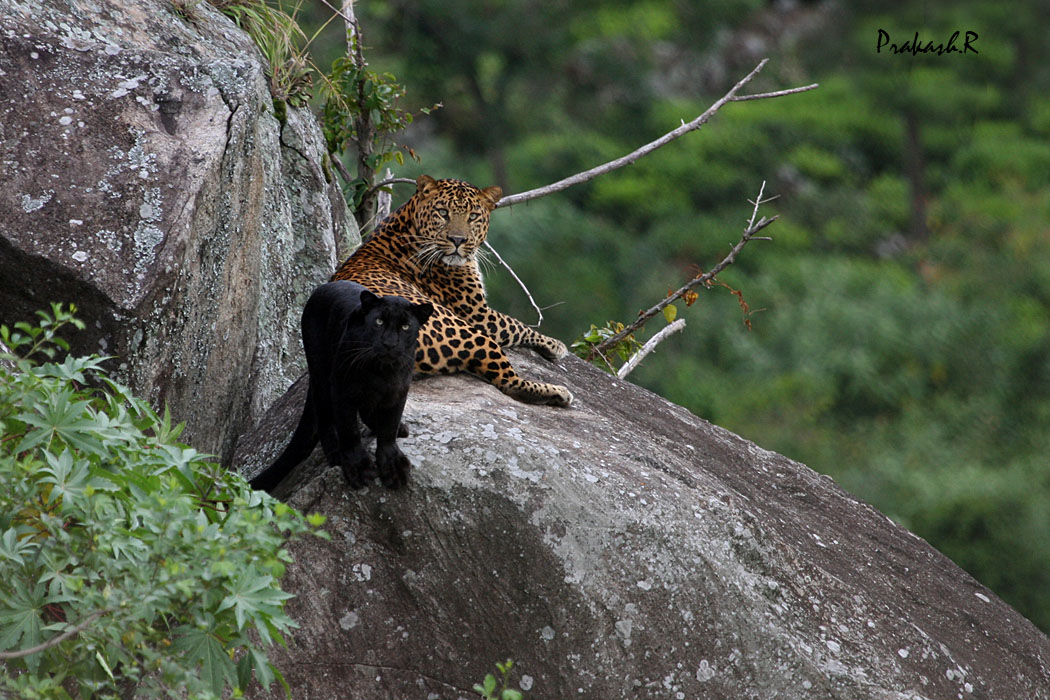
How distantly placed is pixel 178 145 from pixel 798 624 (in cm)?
335

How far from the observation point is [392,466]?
498 cm

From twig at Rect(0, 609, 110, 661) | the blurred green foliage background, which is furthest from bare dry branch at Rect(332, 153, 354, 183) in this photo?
the blurred green foliage background

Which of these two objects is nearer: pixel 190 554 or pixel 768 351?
pixel 190 554

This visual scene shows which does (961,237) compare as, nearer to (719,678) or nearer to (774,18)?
(774,18)

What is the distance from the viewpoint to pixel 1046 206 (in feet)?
98.2

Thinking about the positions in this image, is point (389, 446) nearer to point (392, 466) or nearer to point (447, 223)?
point (392, 466)

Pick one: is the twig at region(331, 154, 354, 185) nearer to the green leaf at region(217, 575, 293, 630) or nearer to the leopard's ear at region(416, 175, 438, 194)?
the leopard's ear at region(416, 175, 438, 194)

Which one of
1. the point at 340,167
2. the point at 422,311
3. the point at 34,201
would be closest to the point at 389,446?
the point at 422,311

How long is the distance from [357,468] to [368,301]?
658 mm

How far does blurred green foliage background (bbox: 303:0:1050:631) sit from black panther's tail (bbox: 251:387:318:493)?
623 inches

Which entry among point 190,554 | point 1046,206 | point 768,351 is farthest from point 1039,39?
point 190,554

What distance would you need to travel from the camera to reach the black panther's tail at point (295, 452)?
5406 millimetres

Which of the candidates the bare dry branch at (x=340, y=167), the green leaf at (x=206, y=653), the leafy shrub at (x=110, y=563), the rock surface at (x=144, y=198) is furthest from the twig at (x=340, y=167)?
the green leaf at (x=206, y=653)

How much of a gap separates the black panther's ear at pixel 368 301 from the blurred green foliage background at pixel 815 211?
640 inches
